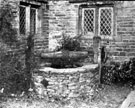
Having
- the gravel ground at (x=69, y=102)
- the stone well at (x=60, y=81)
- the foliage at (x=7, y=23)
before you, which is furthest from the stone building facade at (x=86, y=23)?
the gravel ground at (x=69, y=102)

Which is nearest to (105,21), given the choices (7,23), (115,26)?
(115,26)

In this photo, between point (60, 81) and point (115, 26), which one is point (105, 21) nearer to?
point (115, 26)

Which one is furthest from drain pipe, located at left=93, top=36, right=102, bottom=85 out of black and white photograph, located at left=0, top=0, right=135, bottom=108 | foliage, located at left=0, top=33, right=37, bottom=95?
foliage, located at left=0, top=33, right=37, bottom=95

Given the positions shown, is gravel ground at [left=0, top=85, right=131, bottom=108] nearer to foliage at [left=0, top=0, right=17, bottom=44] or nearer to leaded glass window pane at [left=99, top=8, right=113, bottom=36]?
foliage at [left=0, top=0, right=17, bottom=44]

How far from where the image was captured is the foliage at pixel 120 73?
996 centimetres

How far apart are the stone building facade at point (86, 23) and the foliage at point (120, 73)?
0.39 m

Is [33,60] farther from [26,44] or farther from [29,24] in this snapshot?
[29,24]

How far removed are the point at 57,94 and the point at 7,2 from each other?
344 cm

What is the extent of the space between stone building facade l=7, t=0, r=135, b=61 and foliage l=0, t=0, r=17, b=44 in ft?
2.99

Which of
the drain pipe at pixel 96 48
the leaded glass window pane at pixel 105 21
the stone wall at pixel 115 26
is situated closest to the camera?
the drain pipe at pixel 96 48

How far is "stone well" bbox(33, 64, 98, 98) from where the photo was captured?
771 cm

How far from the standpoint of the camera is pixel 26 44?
9750mm

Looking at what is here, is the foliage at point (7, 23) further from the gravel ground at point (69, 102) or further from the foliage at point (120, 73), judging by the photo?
the foliage at point (120, 73)

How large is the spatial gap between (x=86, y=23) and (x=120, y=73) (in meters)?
2.54
